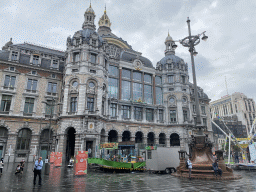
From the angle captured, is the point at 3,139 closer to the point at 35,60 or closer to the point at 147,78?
the point at 35,60

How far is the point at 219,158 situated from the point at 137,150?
13.3 metres

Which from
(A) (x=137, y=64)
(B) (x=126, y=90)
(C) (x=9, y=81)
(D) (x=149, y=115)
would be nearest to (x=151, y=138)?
(D) (x=149, y=115)

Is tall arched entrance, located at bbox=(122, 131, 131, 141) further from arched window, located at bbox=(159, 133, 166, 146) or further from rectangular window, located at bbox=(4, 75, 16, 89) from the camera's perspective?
rectangular window, located at bbox=(4, 75, 16, 89)

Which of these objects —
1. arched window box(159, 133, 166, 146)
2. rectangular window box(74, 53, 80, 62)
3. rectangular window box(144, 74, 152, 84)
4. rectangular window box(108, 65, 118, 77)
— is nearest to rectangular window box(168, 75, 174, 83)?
rectangular window box(144, 74, 152, 84)

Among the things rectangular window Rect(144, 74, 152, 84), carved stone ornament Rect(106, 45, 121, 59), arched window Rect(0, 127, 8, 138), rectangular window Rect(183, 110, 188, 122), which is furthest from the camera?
rectangular window Rect(144, 74, 152, 84)

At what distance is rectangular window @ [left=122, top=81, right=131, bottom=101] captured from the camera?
44844 mm

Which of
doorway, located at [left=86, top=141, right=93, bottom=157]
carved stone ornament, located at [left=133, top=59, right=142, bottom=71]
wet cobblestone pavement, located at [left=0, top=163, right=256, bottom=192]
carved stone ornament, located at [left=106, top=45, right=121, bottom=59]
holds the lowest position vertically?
wet cobblestone pavement, located at [left=0, top=163, right=256, bottom=192]

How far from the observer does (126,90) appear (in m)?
45.5

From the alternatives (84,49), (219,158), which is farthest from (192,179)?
(84,49)

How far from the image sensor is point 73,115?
34.4 meters

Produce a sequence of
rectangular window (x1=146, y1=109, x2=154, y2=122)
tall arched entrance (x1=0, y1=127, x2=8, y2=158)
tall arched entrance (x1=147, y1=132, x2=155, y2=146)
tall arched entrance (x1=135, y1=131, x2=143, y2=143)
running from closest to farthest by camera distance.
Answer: tall arched entrance (x1=0, y1=127, x2=8, y2=158), tall arched entrance (x1=135, y1=131, x2=143, y2=143), tall arched entrance (x1=147, y1=132, x2=155, y2=146), rectangular window (x1=146, y1=109, x2=154, y2=122)

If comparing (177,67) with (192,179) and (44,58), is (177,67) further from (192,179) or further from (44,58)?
(192,179)

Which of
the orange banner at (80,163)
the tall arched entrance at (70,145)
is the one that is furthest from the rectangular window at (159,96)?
the orange banner at (80,163)

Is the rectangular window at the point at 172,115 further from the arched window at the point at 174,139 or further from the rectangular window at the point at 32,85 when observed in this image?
the rectangular window at the point at 32,85
